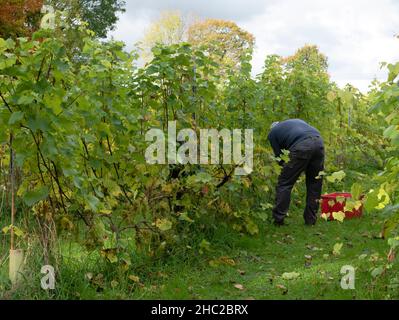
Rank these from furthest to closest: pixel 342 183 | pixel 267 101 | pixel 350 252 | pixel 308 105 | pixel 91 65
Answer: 1. pixel 342 183
2. pixel 308 105
3. pixel 267 101
4. pixel 350 252
5. pixel 91 65

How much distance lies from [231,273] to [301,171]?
2283mm

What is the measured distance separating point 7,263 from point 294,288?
225cm

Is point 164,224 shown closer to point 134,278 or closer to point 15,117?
point 134,278

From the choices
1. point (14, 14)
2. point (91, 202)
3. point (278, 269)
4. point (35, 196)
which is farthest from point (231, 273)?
point (14, 14)

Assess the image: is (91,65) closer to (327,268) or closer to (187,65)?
(187,65)

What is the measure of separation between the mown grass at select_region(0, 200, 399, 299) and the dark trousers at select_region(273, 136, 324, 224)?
0.61 meters

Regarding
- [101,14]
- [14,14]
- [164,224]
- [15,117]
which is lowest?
[164,224]

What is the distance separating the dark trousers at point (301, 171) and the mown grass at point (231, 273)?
61 centimetres

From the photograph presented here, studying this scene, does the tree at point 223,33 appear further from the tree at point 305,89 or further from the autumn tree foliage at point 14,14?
the tree at point 305,89

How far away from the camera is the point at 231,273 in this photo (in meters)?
4.80

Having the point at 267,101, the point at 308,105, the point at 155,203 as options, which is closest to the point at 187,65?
the point at 155,203

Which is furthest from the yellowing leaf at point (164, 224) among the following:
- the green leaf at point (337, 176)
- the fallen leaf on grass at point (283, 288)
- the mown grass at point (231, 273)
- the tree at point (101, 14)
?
the tree at point (101, 14)

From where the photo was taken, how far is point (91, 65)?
454cm

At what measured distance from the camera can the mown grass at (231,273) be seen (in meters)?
3.95
